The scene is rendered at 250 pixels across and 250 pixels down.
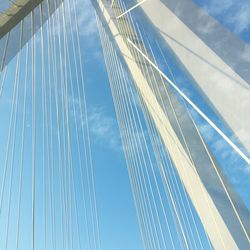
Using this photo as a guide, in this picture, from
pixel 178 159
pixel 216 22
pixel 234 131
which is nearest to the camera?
pixel 234 131

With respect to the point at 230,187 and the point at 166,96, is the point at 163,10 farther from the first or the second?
the point at 230,187

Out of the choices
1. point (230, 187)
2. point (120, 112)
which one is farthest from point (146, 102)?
point (230, 187)

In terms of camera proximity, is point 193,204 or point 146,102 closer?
point 193,204

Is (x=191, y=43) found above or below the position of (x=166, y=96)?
below

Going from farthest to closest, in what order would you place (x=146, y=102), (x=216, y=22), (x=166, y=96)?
(x=146, y=102) < (x=166, y=96) < (x=216, y=22)

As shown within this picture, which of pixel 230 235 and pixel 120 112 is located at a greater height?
pixel 120 112

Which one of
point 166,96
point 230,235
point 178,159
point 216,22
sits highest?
point 166,96

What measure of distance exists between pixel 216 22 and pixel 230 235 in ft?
6.29

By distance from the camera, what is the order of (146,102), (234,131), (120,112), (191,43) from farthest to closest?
(120,112) → (146,102) → (191,43) → (234,131)

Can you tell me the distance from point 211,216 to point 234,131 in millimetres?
1093

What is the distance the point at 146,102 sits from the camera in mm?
4930

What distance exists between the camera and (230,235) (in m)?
3.43

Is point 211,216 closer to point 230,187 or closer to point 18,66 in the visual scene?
point 230,187

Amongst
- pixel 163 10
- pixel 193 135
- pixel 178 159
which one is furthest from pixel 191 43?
pixel 178 159
